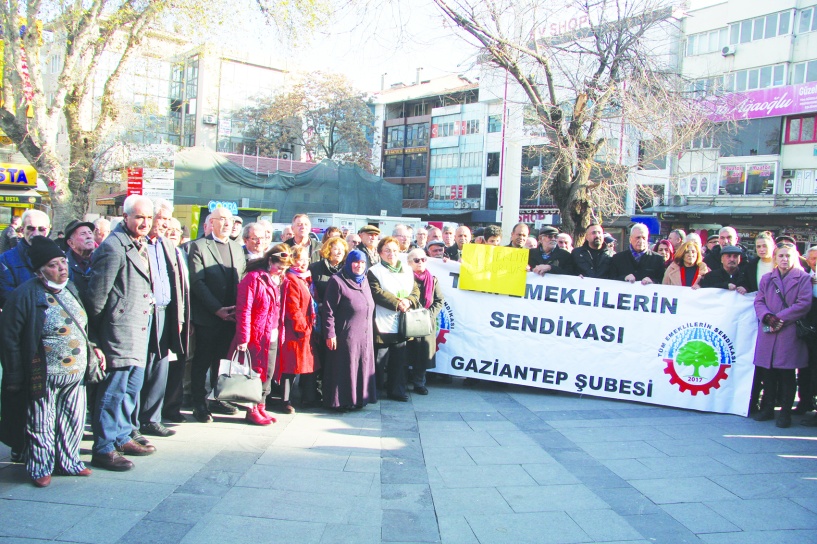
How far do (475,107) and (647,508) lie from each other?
5403 centimetres

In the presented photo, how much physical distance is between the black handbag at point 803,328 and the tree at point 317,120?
43.9m

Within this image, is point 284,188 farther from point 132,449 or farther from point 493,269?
point 132,449

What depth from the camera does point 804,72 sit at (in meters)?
33.8

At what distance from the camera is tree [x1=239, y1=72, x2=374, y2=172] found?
1855 inches

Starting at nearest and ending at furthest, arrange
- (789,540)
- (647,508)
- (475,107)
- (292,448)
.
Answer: (789,540)
(647,508)
(292,448)
(475,107)

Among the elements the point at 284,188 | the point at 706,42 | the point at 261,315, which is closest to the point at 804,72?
the point at 706,42

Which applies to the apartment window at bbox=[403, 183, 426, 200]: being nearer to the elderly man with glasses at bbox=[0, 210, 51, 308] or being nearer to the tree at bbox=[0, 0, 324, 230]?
the tree at bbox=[0, 0, 324, 230]

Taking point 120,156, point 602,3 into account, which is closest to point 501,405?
point 602,3

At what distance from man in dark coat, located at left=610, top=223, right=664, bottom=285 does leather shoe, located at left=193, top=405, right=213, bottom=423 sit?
15.6ft

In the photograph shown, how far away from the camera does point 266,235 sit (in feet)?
20.7

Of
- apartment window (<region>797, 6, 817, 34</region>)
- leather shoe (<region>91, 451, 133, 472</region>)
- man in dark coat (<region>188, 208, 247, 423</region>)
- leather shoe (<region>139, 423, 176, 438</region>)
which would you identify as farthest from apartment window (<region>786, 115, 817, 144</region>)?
leather shoe (<region>91, 451, 133, 472</region>)

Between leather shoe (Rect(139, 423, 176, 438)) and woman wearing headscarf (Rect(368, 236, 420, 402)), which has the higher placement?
woman wearing headscarf (Rect(368, 236, 420, 402))

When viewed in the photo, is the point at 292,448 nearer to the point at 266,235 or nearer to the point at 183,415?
the point at 183,415

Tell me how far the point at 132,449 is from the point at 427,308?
141 inches
